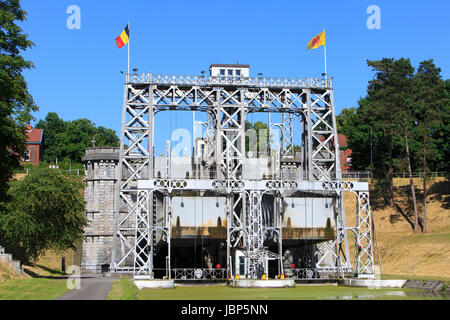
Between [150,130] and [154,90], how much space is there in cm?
449

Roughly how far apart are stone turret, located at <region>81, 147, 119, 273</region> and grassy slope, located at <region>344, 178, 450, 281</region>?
32879 mm

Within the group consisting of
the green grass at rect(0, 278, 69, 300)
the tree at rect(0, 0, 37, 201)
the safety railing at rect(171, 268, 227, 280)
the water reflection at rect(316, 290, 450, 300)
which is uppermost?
the tree at rect(0, 0, 37, 201)

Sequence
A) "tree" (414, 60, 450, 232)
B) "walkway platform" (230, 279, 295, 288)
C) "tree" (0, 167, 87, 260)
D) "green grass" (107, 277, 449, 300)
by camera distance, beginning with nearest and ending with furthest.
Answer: "green grass" (107, 277, 449, 300) → "walkway platform" (230, 279, 295, 288) → "tree" (0, 167, 87, 260) → "tree" (414, 60, 450, 232)

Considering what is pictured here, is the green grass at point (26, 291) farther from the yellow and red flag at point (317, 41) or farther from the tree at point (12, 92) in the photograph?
the yellow and red flag at point (317, 41)

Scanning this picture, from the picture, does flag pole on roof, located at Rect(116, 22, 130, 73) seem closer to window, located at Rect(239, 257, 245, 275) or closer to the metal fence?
window, located at Rect(239, 257, 245, 275)

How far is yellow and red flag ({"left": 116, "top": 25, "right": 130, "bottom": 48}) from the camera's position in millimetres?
62031

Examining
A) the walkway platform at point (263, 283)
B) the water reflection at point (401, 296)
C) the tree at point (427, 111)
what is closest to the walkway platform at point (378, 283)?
the water reflection at point (401, 296)

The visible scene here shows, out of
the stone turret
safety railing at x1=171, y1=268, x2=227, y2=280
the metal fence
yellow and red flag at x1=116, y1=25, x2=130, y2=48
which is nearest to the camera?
safety railing at x1=171, y1=268, x2=227, y2=280

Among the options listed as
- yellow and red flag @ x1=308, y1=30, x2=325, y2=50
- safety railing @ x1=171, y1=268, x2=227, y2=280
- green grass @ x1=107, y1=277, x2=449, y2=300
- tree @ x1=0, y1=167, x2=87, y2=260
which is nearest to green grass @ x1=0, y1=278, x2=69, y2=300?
green grass @ x1=107, y1=277, x2=449, y2=300

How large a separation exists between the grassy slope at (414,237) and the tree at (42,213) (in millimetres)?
33967

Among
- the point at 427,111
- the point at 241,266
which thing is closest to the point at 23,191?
the point at 241,266

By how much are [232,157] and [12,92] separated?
27965mm
